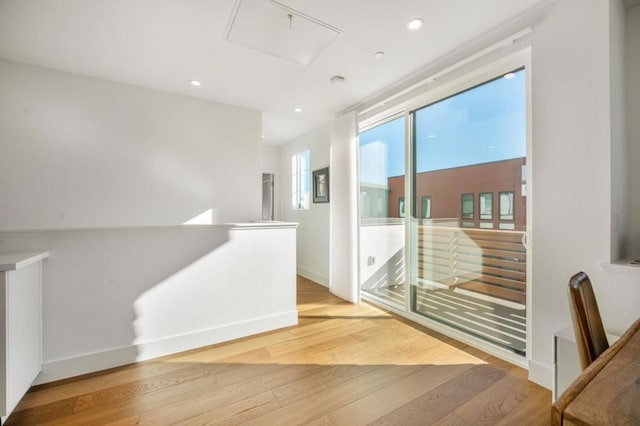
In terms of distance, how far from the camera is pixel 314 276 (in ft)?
15.2

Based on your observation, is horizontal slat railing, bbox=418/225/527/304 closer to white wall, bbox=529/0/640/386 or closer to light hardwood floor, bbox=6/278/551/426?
white wall, bbox=529/0/640/386

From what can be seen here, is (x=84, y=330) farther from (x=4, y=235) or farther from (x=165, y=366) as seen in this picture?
(x=4, y=235)

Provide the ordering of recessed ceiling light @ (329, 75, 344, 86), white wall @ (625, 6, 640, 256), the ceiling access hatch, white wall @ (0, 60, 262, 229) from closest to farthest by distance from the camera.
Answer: white wall @ (625, 6, 640, 256) < the ceiling access hatch < white wall @ (0, 60, 262, 229) < recessed ceiling light @ (329, 75, 344, 86)

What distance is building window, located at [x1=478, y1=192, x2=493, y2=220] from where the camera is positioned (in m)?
2.22

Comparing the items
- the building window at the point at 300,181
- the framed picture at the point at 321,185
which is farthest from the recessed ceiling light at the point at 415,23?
the building window at the point at 300,181

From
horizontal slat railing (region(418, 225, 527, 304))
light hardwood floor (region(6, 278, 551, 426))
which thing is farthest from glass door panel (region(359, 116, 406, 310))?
light hardwood floor (region(6, 278, 551, 426))

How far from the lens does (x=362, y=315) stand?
3051 mm

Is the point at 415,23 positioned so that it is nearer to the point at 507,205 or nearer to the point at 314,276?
the point at 507,205

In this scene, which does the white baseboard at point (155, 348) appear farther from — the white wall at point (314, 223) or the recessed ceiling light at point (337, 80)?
the recessed ceiling light at point (337, 80)

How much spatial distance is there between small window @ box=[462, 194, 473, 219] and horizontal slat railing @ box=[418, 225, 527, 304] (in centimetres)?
14

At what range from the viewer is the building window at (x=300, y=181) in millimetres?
4957

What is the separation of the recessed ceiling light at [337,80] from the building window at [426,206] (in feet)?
4.95

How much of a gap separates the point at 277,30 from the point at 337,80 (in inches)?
37.2

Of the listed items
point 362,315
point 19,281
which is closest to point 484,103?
point 362,315
